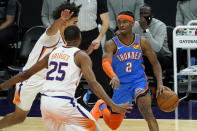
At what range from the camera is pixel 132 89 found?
5.71m

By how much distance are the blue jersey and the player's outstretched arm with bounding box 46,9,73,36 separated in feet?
3.14

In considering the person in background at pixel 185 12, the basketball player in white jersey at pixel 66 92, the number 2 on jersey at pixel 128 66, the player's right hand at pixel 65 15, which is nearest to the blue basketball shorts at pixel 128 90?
the number 2 on jersey at pixel 128 66

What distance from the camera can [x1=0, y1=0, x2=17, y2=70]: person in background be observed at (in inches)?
360

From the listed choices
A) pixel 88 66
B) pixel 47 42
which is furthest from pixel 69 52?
pixel 47 42

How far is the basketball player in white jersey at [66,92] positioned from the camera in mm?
4176

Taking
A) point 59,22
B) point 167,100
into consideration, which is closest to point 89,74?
point 59,22

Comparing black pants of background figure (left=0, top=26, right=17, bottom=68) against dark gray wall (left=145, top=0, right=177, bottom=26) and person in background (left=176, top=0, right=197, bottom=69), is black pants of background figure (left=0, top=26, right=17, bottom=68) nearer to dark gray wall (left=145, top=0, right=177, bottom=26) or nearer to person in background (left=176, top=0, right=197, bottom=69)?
person in background (left=176, top=0, right=197, bottom=69)

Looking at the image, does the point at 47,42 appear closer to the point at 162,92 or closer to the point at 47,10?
the point at 162,92

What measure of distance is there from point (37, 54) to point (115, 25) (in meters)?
3.64

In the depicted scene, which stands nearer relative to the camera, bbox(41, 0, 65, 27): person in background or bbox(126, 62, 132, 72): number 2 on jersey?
bbox(126, 62, 132, 72): number 2 on jersey

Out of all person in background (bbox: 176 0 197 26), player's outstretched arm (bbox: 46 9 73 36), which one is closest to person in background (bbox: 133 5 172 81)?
person in background (bbox: 176 0 197 26)

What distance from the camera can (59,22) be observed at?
5176 mm

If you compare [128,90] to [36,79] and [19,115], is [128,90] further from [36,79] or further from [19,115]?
[19,115]

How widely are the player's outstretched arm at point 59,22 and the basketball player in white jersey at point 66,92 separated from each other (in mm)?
703
